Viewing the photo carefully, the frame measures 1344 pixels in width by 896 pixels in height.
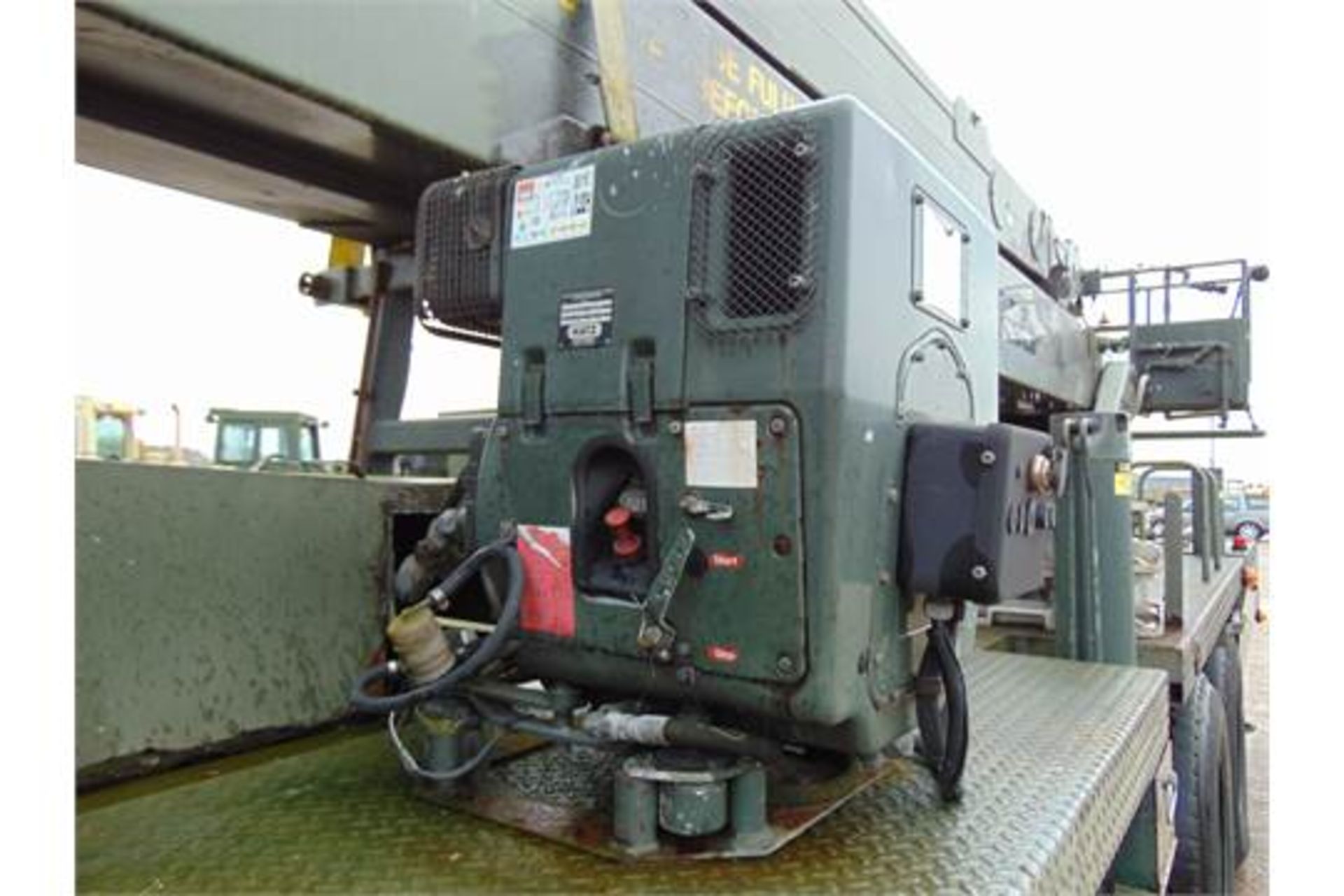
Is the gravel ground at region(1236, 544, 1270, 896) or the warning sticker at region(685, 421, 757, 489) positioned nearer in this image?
the warning sticker at region(685, 421, 757, 489)

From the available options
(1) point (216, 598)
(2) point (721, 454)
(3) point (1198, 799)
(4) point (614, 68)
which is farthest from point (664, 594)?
(3) point (1198, 799)

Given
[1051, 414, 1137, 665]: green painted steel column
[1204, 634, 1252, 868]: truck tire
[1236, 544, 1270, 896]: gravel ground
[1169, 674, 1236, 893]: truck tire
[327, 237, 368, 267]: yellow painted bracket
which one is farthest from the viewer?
[1236, 544, 1270, 896]: gravel ground

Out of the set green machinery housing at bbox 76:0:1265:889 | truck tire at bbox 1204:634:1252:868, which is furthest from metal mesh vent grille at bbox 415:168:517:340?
truck tire at bbox 1204:634:1252:868

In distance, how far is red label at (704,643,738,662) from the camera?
1166 millimetres

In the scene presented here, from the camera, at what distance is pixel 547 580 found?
1.33 m

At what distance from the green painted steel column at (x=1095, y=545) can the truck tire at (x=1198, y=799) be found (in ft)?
1.53

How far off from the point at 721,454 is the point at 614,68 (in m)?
0.91

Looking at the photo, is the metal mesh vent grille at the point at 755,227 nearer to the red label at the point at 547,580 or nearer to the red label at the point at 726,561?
the red label at the point at 726,561

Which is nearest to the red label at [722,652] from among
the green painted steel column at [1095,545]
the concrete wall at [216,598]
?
the concrete wall at [216,598]

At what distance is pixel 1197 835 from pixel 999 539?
219 cm

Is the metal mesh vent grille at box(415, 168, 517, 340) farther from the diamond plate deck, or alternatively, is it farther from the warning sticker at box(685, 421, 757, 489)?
the diamond plate deck

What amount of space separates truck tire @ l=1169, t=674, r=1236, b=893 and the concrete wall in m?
2.45

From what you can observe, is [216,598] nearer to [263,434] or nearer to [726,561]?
[726,561]

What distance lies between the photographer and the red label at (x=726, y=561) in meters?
1.16
